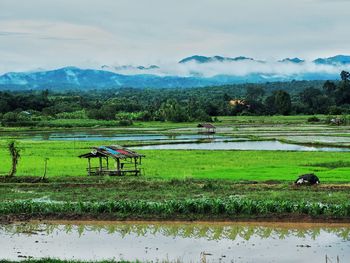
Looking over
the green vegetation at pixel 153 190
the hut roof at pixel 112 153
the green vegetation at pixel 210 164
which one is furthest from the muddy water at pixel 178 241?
the hut roof at pixel 112 153

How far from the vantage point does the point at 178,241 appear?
13.4 metres

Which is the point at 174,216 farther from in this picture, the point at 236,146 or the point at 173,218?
the point at 236,146

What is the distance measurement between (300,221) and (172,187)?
6.32 m

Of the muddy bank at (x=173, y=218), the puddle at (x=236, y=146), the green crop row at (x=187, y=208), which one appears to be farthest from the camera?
the puddle at (x=236, y=146)

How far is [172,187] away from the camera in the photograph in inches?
799

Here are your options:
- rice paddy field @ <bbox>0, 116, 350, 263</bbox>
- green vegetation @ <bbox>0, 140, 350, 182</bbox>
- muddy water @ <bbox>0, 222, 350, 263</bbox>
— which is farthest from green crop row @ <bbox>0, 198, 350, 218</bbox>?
green vegetation @ <bbox>0, 140, 350, 182</bbox>

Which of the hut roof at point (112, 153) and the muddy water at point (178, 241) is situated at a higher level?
the hut roof at point (112, 153)

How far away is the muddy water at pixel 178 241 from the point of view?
11.9 meters

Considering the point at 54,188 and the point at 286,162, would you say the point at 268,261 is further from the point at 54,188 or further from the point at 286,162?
the point at 286,162

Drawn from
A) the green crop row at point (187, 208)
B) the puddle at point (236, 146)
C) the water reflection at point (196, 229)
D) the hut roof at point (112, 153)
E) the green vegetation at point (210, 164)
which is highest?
the hut roof at point (112, 153)

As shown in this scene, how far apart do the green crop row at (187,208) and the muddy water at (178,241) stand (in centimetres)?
67

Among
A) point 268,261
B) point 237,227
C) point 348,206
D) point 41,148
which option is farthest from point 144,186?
point 41,148

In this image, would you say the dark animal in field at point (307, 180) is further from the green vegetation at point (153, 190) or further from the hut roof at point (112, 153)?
the hut roof at point (112, 153)

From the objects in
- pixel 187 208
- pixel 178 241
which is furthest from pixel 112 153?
pixel 178 241
